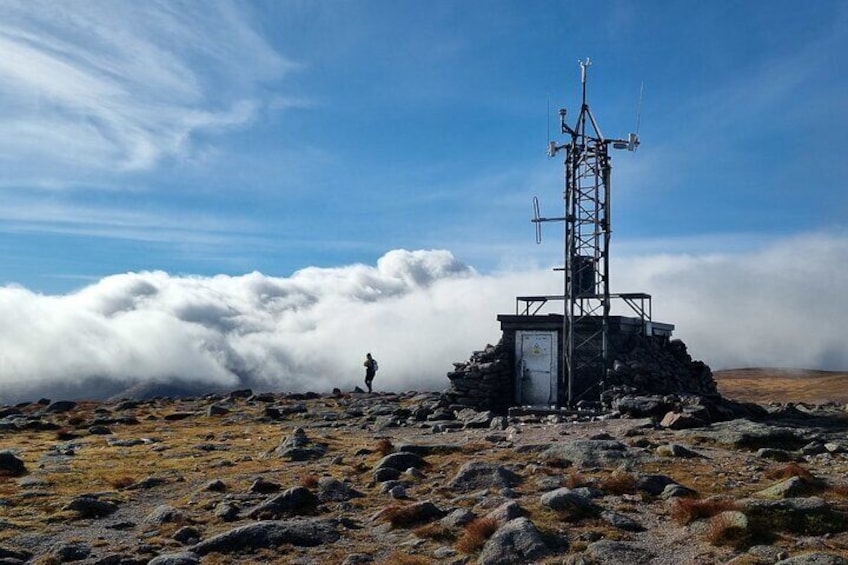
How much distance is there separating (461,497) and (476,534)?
285 centimetres

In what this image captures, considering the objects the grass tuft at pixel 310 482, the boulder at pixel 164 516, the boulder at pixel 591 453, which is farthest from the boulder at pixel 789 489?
the boulder at pixel 164 516

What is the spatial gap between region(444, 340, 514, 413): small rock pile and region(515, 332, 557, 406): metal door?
554mm

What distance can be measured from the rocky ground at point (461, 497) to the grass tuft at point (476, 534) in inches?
1.6

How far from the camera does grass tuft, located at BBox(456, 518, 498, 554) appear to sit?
44.1 feet

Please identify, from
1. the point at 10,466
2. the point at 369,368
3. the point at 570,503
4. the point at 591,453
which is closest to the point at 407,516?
the point at 570,503

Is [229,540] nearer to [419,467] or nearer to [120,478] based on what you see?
[419,467]

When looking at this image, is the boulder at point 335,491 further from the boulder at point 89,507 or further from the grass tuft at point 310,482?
the boulder at point 89,507

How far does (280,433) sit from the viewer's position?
32.2 meters

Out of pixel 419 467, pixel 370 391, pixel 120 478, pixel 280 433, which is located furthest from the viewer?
pixel 370 391

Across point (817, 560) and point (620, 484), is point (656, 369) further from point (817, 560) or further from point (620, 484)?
point (817, 560)

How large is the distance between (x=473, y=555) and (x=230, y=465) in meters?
12.2

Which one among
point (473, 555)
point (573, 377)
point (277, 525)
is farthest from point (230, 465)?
point (573, 377)

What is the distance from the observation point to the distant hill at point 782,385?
86.0 meters

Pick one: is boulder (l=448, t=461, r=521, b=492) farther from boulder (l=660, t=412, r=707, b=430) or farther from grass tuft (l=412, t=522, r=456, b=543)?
boulder (l=660, t=412, r=707, b=430)
